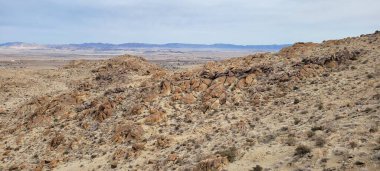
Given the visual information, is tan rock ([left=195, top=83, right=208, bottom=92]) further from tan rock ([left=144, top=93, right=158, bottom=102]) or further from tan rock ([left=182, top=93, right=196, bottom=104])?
tan rock ([left=144, top=93, right=158, bottom=102])

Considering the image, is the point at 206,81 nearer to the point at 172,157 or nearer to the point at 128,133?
the point at 128,133

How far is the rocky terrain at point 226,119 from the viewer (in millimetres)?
24484

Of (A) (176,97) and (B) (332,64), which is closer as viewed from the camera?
(B) (332,64)

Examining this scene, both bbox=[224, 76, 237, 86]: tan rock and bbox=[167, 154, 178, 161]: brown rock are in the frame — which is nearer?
bbox=[167, 154, 178, 161]: brown rock

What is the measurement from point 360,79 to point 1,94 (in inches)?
1815

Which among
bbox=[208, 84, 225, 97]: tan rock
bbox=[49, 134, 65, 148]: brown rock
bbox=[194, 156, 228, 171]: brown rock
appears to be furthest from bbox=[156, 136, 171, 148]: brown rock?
bbox=[49, 134, 65, 148]: brown rock

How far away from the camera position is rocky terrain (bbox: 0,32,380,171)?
2448cm

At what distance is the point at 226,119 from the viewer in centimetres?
3269

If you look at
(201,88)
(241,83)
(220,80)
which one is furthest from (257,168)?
(220,80)

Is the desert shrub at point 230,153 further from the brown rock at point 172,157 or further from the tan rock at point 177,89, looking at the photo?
the tan rock at point 177,89

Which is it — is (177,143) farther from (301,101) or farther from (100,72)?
(100,72)

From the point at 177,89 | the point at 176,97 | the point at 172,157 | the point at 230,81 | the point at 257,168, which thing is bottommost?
the point at 172,157

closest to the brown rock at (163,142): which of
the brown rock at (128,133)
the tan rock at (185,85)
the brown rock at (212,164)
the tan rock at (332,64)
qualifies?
the brown rock at (128,133)

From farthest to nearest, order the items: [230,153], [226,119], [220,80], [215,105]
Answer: [220,80], [215,105], [226,119], [230,153]
